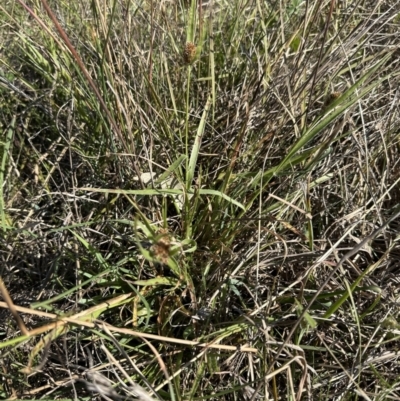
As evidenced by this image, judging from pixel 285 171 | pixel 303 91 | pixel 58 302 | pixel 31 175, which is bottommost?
pixel 58 302

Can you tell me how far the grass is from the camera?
84cm

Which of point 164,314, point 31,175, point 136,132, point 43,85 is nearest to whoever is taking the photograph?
point 164,314

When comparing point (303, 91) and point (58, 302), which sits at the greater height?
point (303, 91)

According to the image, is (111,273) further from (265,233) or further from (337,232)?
(337,232)

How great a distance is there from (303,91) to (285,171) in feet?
0.58

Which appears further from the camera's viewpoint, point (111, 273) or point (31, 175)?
point (31, 175)

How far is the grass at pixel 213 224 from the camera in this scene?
0.84m

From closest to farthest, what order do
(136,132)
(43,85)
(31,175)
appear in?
(136,132)
(31,175)
(43,85)

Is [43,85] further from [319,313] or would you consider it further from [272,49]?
[319,313]

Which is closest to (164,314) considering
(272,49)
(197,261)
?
(197,261)

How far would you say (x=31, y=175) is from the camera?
1135mm

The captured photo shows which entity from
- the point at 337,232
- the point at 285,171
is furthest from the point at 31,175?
the point at 337,232

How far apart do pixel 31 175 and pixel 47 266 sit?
0.26 meters

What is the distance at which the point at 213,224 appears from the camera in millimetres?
906
